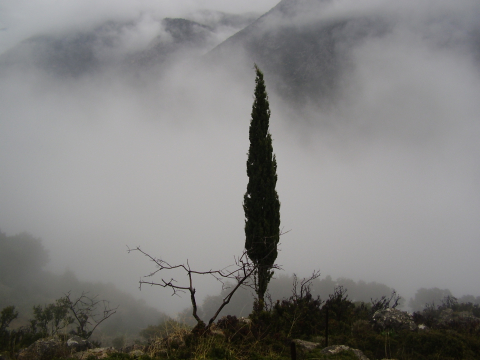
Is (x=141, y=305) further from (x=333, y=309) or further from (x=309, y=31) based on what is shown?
(x=309, y=31)

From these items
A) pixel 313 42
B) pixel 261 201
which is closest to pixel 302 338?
pixel 261 201

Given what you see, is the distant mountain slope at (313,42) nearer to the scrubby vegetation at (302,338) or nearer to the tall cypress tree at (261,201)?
the tall cypress tree at (261,201)

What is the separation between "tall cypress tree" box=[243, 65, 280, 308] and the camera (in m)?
12.7

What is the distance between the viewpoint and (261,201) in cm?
1362

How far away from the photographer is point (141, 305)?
1743 inches

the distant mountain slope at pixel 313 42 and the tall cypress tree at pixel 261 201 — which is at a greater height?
the distant mountain slope at pixel 313 42

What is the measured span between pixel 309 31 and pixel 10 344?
609 feet

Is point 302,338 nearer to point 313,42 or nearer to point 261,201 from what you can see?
point 261,201

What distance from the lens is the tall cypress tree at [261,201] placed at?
1267cm

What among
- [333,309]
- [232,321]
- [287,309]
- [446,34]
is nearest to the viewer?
[232,321]

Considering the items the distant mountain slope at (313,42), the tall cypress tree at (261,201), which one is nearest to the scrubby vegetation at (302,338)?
the tall cypress tree at (261,201)

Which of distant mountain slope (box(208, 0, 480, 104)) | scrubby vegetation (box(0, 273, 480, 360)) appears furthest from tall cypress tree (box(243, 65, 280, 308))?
distant mountain slope (box(208, 0, 480, 104))

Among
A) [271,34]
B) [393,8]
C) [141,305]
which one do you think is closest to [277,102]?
[271,34]

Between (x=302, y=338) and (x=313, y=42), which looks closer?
(x=302, y=338)
